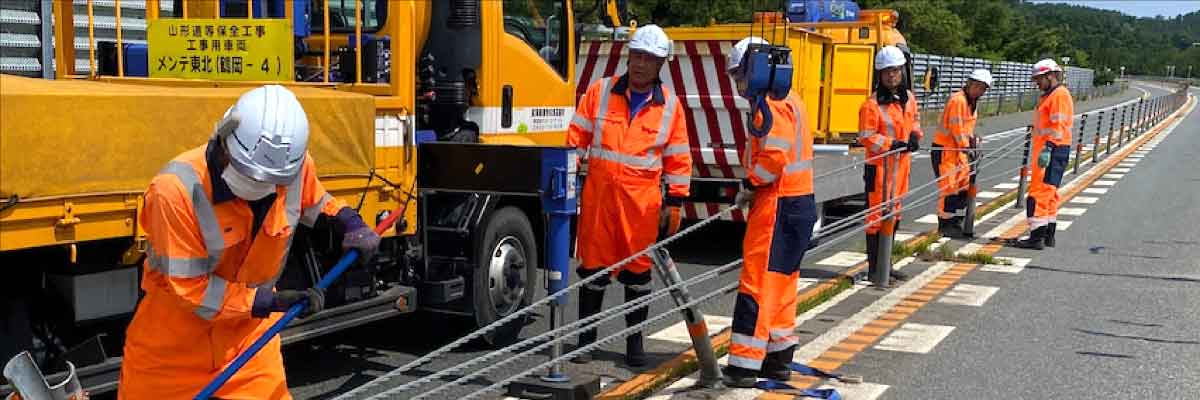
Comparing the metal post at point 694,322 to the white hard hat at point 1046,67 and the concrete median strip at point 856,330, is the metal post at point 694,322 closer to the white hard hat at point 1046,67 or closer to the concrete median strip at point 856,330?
the concrete median strip at point 856,330

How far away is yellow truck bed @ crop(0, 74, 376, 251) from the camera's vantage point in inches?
152

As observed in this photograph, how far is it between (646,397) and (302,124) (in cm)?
304

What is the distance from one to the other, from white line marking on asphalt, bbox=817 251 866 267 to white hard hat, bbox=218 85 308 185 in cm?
716

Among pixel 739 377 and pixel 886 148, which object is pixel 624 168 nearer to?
pixel 739 377

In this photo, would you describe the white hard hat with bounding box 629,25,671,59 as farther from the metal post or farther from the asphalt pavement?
the asphalt pavement

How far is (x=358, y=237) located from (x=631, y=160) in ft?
8.40

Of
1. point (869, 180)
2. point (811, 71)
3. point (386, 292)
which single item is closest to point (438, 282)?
point (386, 292)

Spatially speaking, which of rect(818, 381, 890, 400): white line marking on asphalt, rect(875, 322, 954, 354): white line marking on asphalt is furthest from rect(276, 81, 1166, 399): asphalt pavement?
rect(875, 322, 954, 354): white line marking on asphalt

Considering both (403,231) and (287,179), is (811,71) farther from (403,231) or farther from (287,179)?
(287,179)

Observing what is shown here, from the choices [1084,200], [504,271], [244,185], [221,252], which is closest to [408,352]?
[504,271]

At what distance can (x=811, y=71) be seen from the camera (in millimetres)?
11992

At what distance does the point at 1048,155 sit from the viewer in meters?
11.0

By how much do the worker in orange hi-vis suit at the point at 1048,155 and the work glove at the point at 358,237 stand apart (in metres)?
8.94

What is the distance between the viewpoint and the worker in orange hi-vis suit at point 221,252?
2.97 metres
